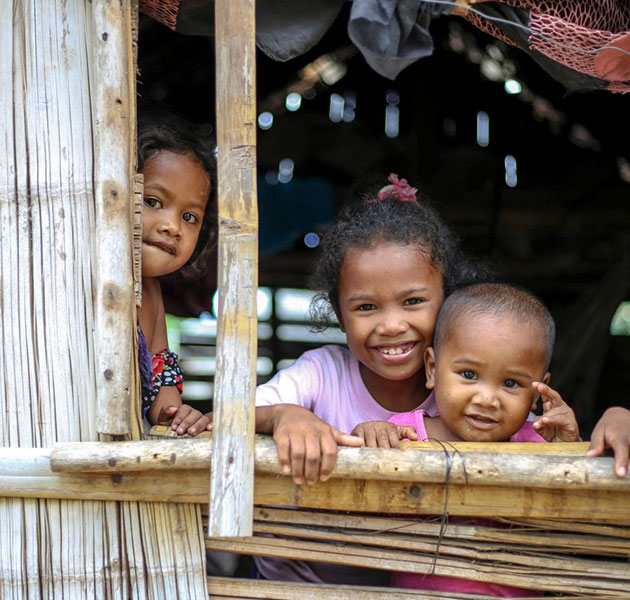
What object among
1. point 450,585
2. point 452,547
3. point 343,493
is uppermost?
point 343,493

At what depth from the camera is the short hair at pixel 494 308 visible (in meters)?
2.57

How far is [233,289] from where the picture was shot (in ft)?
6.59

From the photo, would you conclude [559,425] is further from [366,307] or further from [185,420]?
[185,420]

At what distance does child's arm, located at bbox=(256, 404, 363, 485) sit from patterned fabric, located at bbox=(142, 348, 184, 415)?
69 cm

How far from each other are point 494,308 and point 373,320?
396 millimetres

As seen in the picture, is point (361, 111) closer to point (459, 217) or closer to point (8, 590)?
point (459, 217)

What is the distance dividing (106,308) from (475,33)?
9.55 ft

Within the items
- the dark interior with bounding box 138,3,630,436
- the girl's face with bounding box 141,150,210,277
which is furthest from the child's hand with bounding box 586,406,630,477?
the dark interior with bounding box 138,3,630,436

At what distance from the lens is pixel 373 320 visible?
9.04ft

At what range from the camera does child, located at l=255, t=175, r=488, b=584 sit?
2.73 m

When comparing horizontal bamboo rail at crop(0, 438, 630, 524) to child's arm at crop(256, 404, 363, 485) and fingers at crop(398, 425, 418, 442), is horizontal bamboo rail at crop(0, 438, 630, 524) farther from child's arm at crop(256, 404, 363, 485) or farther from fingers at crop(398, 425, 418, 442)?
fingers at crop(398, 425, 418, 442)

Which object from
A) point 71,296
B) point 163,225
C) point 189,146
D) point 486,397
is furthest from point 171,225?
point 486,397

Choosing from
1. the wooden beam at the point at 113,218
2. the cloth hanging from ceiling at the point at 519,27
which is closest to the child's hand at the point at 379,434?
the wooden beam at the point at 113,218

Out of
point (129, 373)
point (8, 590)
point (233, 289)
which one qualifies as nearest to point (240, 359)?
point (233, 289)
